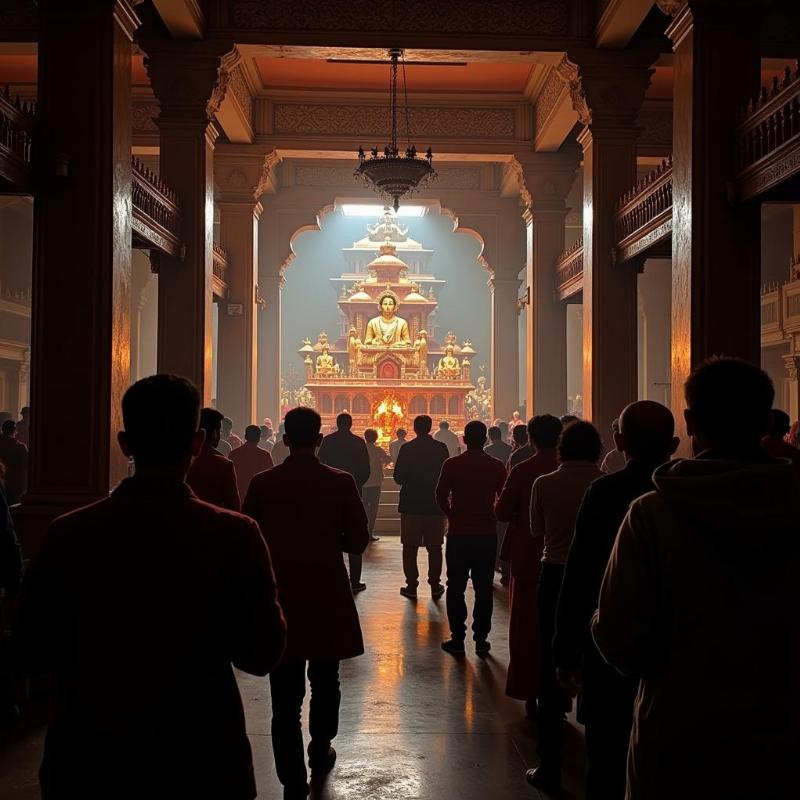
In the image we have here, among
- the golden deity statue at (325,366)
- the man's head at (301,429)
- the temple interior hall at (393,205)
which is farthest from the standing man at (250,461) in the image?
the golden deity statue at (325,366)

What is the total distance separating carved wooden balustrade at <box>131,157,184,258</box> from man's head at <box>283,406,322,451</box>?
5306 mm

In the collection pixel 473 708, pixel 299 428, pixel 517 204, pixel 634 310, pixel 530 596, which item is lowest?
pixel 473 708

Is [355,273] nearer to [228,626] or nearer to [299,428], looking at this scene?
[299,428]

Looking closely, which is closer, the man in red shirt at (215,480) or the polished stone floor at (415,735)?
the polished stone floor at (415,735)

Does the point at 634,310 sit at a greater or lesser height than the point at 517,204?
lesser

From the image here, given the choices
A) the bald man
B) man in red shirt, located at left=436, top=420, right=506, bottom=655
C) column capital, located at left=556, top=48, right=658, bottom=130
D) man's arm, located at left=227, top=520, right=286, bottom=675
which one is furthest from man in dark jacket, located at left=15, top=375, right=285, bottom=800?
column capital, located at left=556, top=48, right=658, bottom=130

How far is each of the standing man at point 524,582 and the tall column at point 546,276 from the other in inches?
385

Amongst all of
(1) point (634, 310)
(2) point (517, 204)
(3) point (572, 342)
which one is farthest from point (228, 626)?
(3) point (572, 342)

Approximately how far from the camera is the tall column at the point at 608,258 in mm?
11148

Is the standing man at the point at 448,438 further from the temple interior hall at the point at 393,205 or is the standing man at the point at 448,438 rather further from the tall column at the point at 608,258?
the tall column at the point at 608,258

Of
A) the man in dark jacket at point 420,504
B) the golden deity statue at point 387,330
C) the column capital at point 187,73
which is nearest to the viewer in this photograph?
the man in dark jacket at point 420,504

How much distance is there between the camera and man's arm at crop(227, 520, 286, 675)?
1997mm

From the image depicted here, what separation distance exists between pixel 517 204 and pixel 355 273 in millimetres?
13897

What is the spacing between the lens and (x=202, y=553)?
197 cm
